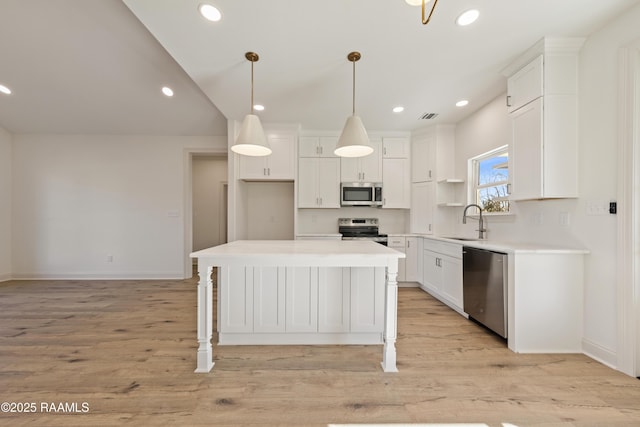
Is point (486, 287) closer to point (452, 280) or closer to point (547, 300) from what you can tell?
point (547, 300)

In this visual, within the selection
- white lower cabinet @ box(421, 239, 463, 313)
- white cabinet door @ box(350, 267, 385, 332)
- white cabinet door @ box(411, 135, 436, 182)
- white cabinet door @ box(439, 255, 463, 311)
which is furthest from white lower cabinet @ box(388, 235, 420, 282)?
white cabinet door @ box(350, 267, 385, 332)

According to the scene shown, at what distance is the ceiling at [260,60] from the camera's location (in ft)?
6.21

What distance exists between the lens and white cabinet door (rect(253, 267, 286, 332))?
224 cm

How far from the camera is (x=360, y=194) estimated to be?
434 cm

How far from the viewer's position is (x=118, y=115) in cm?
423

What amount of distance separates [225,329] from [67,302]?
2794 millimetres

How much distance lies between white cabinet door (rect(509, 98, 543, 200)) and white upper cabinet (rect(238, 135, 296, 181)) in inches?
114

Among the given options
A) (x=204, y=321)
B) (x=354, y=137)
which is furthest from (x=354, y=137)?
(x=204, y=321)

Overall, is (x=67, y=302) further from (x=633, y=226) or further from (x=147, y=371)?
(x=633, y=226)

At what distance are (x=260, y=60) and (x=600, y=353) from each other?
378cm

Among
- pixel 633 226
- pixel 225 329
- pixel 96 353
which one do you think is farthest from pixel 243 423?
pixel 633 226

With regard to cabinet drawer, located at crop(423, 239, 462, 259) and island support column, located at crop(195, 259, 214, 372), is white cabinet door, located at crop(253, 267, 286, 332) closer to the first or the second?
island support column, located at crop(195, 259, 214, 372)

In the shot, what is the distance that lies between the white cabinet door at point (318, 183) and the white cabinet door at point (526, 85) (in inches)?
96.3

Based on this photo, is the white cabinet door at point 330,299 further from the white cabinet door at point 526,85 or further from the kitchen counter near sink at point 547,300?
the white cabinet door at point 526,85
